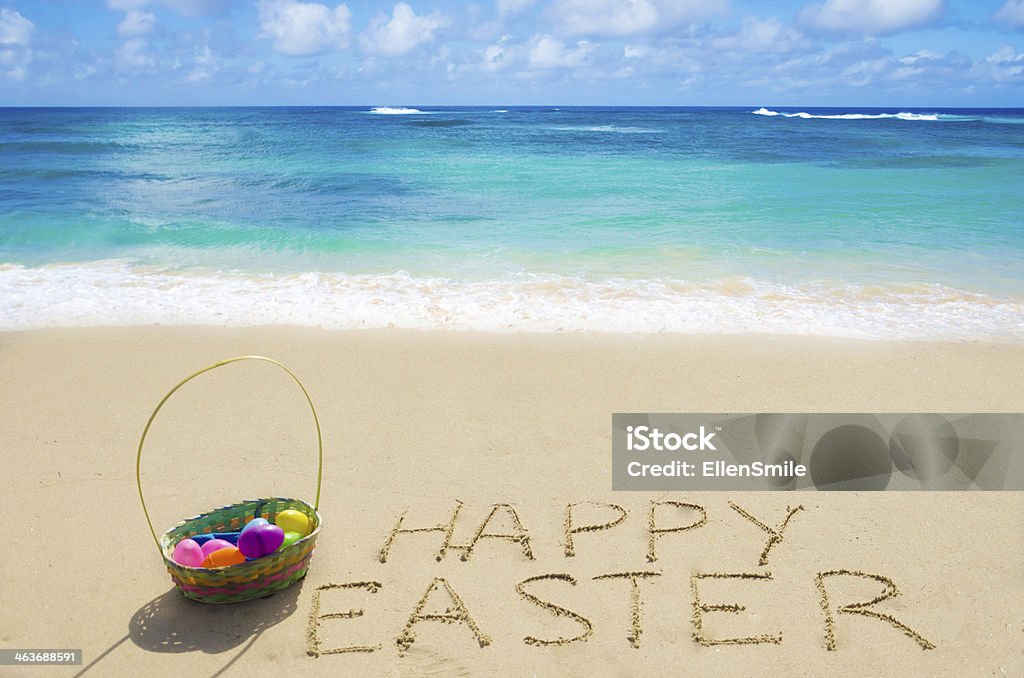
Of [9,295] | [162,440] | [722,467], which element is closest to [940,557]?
[722,467]

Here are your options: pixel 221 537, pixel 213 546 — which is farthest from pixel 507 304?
pixel 213 546

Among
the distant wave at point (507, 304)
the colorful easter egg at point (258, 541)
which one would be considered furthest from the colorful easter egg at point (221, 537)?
the distant wave at point (507, 304)

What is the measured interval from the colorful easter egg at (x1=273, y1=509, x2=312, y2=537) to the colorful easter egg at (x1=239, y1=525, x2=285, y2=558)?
218mm

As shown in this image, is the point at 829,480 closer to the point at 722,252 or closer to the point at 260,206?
the point at 722,252

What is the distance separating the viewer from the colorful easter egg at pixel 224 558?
3061mm

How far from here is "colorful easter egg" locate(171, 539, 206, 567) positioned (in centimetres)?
307

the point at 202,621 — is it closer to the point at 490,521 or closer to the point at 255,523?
the point at 255,523

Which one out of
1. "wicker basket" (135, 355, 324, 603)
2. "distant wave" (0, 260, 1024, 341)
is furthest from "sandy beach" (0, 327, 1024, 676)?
"distant wave" (0, 260, 1024, 341)

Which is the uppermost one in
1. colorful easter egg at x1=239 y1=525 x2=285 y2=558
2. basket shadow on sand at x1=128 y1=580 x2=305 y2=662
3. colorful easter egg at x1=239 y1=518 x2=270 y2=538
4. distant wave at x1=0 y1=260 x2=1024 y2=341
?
distant wave at x1=0 y1=260 x2=1024 y2=341

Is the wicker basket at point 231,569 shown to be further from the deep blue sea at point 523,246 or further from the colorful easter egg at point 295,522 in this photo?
the deep blue sea at point 523,246

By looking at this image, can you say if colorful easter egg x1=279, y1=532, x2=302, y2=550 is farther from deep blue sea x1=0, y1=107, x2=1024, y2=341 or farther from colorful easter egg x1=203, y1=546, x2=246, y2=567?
deep blue sea x1=0, y1=107, x2=1024, y2=341

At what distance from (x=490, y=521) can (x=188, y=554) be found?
133 cm

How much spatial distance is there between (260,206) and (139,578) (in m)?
11.1

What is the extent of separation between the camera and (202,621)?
298cm
